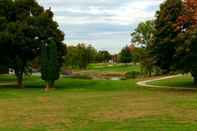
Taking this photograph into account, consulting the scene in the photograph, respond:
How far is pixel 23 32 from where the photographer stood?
160 ft

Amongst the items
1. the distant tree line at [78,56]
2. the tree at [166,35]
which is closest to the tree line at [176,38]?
the tree at [166,35]

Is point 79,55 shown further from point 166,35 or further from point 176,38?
point 176,38

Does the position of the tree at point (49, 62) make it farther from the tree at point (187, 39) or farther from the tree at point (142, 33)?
the tree at point (142, 33)

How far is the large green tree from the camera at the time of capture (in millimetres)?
→ 48250

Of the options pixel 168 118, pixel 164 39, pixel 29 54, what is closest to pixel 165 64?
pixel 164 39

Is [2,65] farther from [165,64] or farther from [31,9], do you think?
[165,64]

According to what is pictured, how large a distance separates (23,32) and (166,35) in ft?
44.7

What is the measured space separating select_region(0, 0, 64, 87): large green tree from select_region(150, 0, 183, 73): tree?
10957mm

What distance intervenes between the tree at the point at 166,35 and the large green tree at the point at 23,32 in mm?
10957

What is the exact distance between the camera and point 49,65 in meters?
46.7

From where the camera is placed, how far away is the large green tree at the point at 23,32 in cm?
4825

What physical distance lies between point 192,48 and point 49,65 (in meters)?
13.3

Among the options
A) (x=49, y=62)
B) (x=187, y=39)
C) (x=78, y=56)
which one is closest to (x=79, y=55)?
(x=78, y=56)

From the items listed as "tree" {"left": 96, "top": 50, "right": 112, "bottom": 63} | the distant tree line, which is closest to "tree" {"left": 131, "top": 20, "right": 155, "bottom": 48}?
the distant tree line
